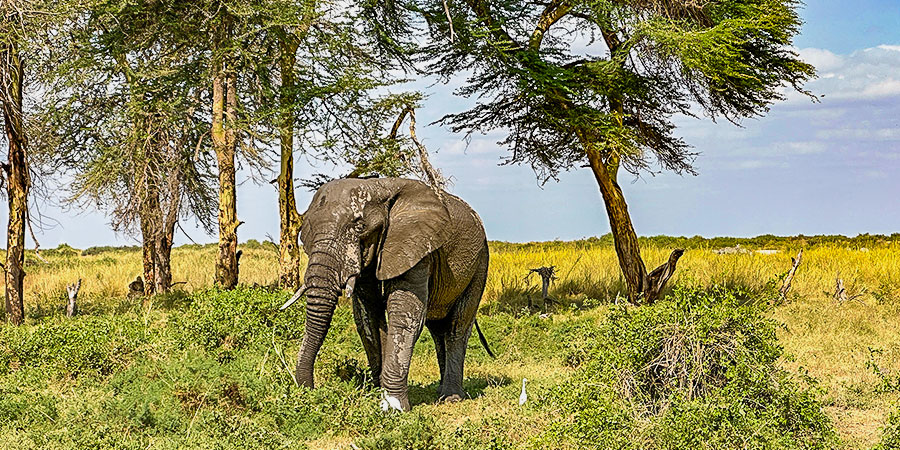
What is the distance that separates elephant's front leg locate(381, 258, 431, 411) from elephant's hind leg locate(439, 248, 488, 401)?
3.64 ft

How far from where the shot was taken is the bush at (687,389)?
6938mm

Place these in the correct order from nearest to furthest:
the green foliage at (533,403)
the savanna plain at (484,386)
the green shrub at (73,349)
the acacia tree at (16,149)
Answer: the green foliage at (533,403)
the savanna plain at (484,386)
the green shrub at (73,349)
the acacia tree at (16,149)

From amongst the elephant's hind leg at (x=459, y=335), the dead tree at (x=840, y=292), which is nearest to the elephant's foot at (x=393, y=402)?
the elephant's hind leg at (x=459, y=335)

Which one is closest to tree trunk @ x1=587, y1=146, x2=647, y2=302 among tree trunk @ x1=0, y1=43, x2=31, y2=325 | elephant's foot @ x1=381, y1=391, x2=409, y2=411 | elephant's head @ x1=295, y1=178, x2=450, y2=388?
elephant's head @ x1=295, y1=178, x2=450, y2=388

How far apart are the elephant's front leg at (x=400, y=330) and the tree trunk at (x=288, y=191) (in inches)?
362

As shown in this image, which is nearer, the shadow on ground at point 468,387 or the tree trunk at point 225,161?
the shadow on ground at point 468,387

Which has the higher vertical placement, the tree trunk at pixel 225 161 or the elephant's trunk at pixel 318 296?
the tree trunk at pixel 225 161

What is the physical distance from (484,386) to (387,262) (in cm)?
280

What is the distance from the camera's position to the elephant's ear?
8.25 m

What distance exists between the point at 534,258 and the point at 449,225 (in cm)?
1536

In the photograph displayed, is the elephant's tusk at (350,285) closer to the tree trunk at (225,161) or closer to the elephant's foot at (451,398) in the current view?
the elephant's foot at (451,398)

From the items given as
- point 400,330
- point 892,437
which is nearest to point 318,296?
point 400,330

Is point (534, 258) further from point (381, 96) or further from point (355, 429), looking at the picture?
point (355, 429)

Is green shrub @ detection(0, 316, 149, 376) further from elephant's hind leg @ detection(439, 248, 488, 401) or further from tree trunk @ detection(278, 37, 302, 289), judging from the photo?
tree trunk @ detection(278, 37, 302, 289)
